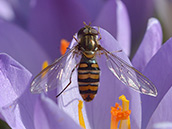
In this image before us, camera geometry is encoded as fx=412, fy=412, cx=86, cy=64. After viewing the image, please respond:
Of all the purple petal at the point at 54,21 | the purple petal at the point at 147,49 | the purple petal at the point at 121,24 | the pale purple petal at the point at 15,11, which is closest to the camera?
the purple petal at the point at 147,49

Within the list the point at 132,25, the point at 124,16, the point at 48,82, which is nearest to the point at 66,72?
the point at 48,82

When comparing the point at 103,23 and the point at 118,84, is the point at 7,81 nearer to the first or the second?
the point at 118,84

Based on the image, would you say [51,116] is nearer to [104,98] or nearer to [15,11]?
[104,98]

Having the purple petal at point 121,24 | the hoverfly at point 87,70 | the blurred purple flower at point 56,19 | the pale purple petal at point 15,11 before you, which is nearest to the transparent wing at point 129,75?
the hoverfly at point 87,70

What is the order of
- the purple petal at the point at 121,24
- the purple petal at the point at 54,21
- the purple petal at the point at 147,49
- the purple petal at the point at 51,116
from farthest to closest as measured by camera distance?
the purple petal at the point at 54,21 < the purple petal at the point at 121,24 < the purple petal at the point at 147,49 < the purple petal at the point at 51,116

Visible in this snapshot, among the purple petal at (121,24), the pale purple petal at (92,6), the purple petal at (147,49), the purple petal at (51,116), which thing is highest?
the pale purple petal at (92,6)

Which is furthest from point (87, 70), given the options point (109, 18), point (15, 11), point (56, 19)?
point (15, 11)

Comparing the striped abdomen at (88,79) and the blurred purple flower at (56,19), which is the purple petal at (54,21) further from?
the striped abdomen at (88,79)
